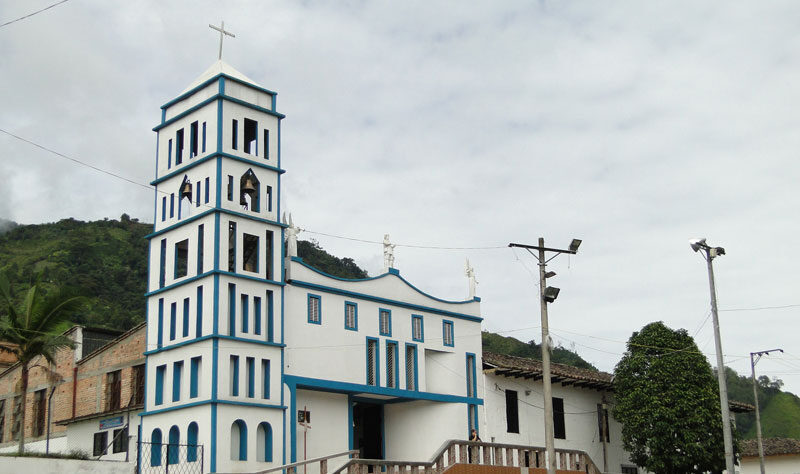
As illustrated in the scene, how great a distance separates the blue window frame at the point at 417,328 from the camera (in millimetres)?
38438

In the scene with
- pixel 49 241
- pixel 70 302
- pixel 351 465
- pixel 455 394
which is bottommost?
pixel 351 465

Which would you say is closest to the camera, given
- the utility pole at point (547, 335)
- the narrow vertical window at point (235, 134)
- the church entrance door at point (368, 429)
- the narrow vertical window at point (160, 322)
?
the utility pole at point (547, 335)

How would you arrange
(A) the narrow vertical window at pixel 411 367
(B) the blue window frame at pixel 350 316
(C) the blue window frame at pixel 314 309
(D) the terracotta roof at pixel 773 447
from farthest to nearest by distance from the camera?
1. (D) the terracotta roof at pixel 773 447
2. (A) the narrow vertical window at pixel 411 367
3. (B) the blue window frame at pixel 350 316
4. (C) the blue window frame at pixel 314 309

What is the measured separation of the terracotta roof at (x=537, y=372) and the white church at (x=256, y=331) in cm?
211

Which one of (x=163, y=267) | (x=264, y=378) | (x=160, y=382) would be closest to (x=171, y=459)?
(x=160, y=382)

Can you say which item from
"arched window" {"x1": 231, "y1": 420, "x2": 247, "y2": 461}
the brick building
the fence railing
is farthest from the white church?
the brick building

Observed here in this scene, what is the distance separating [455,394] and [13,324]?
56.0ft

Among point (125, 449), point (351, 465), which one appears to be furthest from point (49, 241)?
point (351, 465)

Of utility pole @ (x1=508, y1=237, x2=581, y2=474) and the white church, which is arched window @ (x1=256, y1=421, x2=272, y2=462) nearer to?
the white church

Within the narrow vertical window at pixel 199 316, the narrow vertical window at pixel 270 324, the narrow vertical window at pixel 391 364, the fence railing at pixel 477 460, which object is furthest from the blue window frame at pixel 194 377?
the narrow vertical window at pixel 391 364

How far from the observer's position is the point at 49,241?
262 ft

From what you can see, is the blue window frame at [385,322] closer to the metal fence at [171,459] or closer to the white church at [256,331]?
the white church at [256,331]

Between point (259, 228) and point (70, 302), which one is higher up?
point (259, 228)

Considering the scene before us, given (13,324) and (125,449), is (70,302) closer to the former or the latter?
(13,324)
